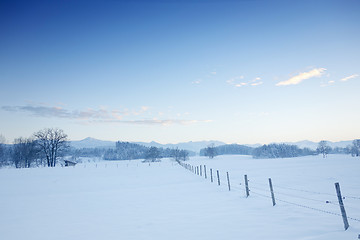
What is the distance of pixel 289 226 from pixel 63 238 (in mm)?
7739

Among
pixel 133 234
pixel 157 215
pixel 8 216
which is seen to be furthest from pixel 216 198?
pixel 8 216

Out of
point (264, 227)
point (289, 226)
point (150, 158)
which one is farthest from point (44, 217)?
point (150, 158)

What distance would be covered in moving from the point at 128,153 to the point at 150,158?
6180 cm

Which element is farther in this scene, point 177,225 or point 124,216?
point 124,216

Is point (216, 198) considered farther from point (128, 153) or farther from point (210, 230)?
point (128, 153)

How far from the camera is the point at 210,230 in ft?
21.8

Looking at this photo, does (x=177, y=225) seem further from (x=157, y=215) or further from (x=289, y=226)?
(x=289, y=226)

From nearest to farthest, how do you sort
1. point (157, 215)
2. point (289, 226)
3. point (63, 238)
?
point (289, 226), point (63, 238), point (157, 215)

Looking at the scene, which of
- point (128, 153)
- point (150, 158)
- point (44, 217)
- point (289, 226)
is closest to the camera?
point (289, 226)

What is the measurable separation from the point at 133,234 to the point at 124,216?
8.27 ft

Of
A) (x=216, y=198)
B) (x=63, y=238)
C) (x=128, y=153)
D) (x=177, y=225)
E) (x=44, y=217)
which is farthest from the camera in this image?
(x=128, y=153)

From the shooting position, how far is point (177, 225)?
290 inches

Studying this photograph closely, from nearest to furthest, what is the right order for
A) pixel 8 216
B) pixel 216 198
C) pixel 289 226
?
pixel 289 226
pixel 8 216
pixel 216 198

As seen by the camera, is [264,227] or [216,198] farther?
[216,198]
